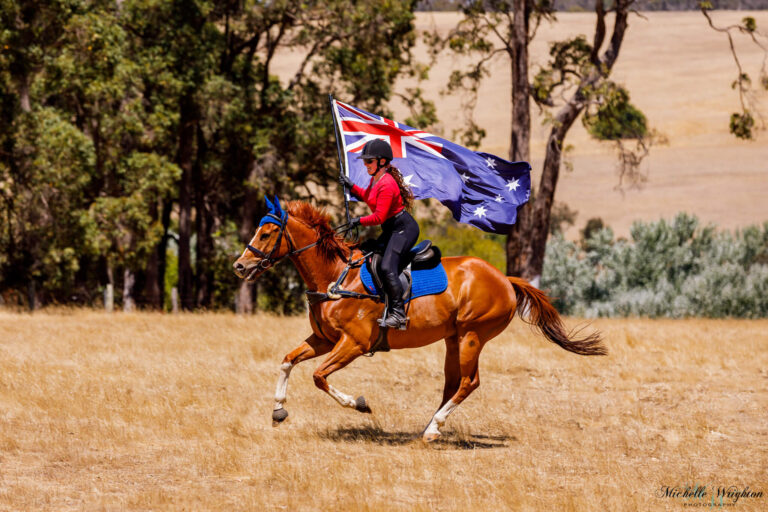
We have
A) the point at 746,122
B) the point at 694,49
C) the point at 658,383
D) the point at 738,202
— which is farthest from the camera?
the point at 694,49

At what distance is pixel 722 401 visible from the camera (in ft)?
45.9

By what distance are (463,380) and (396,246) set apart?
180cm

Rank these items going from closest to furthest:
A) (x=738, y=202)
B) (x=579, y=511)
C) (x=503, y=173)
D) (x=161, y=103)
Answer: (x=579, y=511) < (x=503, y=173) < (x=161, y=103) < (x=738, y=202)

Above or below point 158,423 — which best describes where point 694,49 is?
above

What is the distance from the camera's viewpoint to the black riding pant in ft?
34.6

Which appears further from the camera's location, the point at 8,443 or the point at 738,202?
the point at 738,202

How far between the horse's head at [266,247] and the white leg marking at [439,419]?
2545 mm

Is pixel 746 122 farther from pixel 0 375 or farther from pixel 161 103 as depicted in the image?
pixel 0 375

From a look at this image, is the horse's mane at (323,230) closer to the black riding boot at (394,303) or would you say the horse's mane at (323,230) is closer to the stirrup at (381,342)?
the black riding boot at (394,303)

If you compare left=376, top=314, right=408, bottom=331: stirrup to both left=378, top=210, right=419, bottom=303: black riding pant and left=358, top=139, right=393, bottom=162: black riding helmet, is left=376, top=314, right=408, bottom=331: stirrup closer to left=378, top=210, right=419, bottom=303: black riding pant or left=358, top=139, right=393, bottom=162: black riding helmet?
left=378, top=210, right=419, bottom=303: black riding pant

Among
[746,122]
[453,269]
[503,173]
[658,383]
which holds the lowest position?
[658,383]

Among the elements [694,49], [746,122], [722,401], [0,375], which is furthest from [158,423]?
[694,49]

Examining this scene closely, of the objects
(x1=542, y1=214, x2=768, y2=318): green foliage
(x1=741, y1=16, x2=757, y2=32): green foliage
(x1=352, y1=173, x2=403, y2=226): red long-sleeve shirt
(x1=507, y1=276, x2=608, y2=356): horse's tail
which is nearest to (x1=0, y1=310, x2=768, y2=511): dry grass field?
(x1=507, y1=276, x2=608, y2=356): horse's tail

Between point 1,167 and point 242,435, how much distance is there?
63.0 ft
